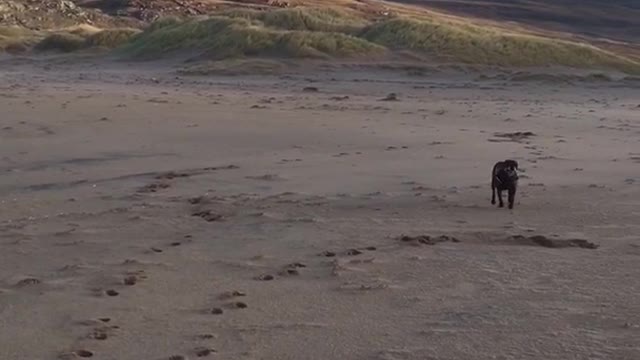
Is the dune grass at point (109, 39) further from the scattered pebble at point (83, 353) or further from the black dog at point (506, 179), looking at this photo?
the scattered pebble at point (83, 353)

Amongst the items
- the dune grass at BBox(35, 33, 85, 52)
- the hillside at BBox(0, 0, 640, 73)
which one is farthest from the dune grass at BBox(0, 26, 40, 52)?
the dune grass at BBox(35, 33, 85, 52)

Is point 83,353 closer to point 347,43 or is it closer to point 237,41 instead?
point 347,43

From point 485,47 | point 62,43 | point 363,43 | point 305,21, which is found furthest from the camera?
point 62,43

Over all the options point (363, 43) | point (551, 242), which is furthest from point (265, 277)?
point (363, 43)

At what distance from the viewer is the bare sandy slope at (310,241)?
5273 millimetres

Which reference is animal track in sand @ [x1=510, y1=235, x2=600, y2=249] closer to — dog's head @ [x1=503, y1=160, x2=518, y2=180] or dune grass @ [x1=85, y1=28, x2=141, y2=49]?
dog's head @ [x1=503, y1=160, x2=518, y2=180]

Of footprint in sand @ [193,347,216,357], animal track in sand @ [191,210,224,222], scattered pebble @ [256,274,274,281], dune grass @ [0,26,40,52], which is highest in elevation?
footprint in sand @ [193,347,216,357]

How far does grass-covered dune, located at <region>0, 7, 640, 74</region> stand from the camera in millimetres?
32375

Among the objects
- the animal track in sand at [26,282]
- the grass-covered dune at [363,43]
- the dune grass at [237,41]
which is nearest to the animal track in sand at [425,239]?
the animal track in sand at [26,282]

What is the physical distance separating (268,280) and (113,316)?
112 cm

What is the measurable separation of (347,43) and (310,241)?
26.0 meters

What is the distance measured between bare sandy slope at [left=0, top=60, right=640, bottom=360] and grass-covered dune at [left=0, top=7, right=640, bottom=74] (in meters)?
16.2

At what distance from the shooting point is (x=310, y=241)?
755 centimetres

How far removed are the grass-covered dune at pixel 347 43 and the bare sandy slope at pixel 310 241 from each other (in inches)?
637
